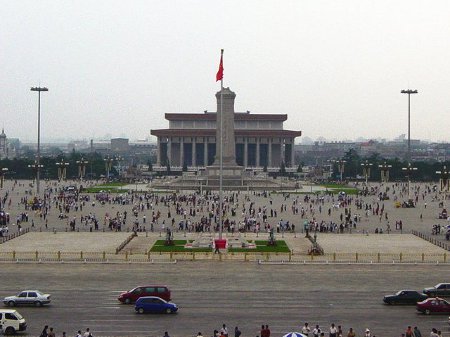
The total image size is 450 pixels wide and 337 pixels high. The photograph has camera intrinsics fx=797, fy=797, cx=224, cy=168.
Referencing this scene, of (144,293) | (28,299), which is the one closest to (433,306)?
(144,293)

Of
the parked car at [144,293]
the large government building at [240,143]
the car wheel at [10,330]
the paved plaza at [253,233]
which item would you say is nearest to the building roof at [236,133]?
the large government building at [240,143]

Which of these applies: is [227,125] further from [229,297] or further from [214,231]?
[229,297]

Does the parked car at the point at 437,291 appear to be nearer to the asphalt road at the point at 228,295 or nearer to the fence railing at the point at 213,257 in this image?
the asphalt road at the point at 228,295

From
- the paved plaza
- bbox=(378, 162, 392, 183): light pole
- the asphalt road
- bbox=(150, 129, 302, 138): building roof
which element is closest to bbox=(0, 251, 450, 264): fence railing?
the asphalt road

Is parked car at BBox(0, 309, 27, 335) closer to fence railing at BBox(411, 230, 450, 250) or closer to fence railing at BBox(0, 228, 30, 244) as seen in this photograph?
fence railing at BBox(0, 228, 30, 244)

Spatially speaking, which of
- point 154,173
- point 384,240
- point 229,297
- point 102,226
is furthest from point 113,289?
point 154,173

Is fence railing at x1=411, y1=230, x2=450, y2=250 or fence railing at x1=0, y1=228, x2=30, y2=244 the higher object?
fence railing at x1=411, y1=230, x2=450, y2=250
